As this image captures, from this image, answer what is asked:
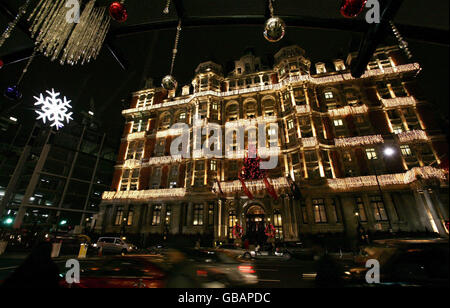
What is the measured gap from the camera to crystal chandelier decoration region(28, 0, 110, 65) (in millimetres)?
4812

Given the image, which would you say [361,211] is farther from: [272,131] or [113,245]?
[113,245]

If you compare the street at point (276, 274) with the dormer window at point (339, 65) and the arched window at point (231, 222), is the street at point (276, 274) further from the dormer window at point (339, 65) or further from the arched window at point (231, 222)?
the dormer window at point (339, 65)

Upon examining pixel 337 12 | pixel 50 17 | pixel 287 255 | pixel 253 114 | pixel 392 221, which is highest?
pixel 253 114

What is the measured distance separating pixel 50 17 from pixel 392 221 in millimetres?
28059

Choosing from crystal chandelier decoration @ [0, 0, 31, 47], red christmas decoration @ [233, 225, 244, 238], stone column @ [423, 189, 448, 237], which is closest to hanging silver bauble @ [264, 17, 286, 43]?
Answer: stone column @ [423, 189, 448, 237]

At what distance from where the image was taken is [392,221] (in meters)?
18.7

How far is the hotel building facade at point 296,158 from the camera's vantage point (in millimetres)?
19516

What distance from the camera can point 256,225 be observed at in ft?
73.2

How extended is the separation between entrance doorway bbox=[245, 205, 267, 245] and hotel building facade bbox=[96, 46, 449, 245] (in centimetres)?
12

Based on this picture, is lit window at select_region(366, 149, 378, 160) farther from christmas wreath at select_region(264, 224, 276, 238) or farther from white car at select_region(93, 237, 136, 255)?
white car at select_region(93, 237, 136, 255)

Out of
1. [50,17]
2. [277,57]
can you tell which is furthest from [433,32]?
[277,57]

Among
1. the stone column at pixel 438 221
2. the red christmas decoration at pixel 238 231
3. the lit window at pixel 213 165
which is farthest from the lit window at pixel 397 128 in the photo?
the lit window at pixel 213 165

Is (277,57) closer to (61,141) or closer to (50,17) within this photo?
(50,17)
